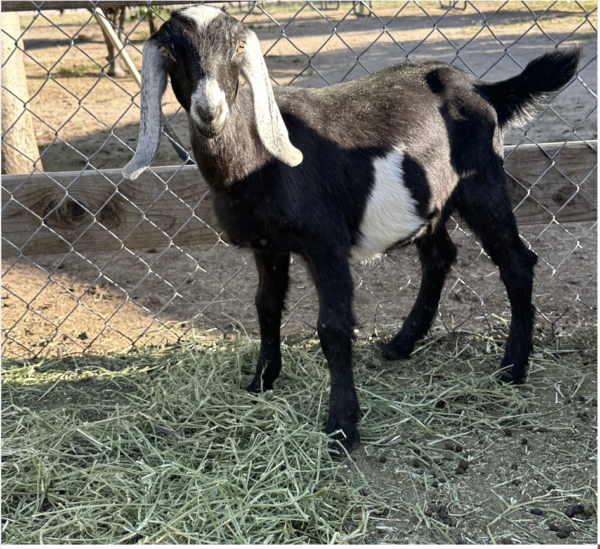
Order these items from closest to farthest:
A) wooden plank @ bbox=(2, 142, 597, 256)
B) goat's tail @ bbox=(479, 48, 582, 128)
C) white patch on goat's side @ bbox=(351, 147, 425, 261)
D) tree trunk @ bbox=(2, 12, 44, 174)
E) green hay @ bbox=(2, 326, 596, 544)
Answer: green hay @ bbox=(2, 326, 596, 544), white patch on goat's side @ bbox=(351, 147, 425, 261), goat's tail @ bbox=(479, 48, 582, 128), wooden plank @ bbox=(2, 142, 597, 256), tree trunk @ bbox=(2, 12, 44, 174)

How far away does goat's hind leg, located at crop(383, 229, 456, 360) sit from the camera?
328 cm

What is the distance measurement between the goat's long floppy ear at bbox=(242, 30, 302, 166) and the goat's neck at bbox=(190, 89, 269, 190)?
17 cm

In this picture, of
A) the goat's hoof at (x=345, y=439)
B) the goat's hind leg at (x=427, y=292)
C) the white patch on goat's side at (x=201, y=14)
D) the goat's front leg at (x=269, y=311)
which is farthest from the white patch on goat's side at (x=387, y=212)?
the white patch on goat's side at (x=201, y=14)

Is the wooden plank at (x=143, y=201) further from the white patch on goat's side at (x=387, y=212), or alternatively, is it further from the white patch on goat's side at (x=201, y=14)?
the white patch on goat's side at (x=201, y=14)

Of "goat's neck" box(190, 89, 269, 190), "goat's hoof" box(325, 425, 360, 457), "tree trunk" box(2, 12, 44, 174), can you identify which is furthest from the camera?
"tree trunk" box(2, 12, 44, 174)

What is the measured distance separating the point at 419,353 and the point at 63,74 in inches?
393

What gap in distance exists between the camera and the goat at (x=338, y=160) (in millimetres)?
2232

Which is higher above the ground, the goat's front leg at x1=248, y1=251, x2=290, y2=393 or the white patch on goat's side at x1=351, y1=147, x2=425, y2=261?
the white patch on goat's side at x1=351, y1=147, x2=425, y2=261

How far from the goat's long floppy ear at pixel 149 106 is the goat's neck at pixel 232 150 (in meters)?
0.16

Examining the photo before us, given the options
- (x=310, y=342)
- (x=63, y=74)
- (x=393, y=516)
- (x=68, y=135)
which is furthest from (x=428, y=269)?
(x=63, y=74)

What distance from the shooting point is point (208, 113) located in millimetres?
2082

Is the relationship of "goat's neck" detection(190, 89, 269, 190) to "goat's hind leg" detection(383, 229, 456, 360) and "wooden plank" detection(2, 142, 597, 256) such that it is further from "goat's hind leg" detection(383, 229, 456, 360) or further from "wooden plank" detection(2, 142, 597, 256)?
"goat's hind leg" detection(383, 229, 456, 360)

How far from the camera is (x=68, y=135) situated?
303 inches

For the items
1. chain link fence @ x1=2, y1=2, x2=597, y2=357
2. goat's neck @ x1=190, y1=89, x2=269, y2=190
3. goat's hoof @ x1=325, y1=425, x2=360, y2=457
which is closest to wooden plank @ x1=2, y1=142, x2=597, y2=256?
chain link fence @ x1=2, y1=2, x2=597, y2=357
